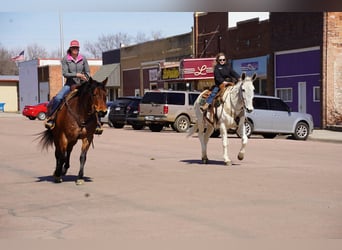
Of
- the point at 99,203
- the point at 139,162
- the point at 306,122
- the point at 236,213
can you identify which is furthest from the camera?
the point at 306,122

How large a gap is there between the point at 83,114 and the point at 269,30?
2586 centimetres

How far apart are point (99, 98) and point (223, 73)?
457cm

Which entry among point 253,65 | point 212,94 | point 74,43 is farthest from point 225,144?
point 253,65

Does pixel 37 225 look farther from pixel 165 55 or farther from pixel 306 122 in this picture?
pixel 165 55

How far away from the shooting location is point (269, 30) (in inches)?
1423

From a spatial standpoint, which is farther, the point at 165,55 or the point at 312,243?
the point at 165,55


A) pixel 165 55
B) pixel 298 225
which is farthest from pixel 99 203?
pixel 165 55

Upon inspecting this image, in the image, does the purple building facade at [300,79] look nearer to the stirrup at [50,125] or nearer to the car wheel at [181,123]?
the car wheel at [181,123]

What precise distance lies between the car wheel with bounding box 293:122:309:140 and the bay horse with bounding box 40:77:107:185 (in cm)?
1692

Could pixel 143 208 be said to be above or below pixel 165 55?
below

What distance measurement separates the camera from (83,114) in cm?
1184

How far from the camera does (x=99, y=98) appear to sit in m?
11.6

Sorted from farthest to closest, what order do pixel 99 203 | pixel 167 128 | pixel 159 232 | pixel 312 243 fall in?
pixel 167 128, pixel 99 203, pixel 159 232, pixel 312 243

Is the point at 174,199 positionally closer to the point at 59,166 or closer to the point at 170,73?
the point at 59,166
